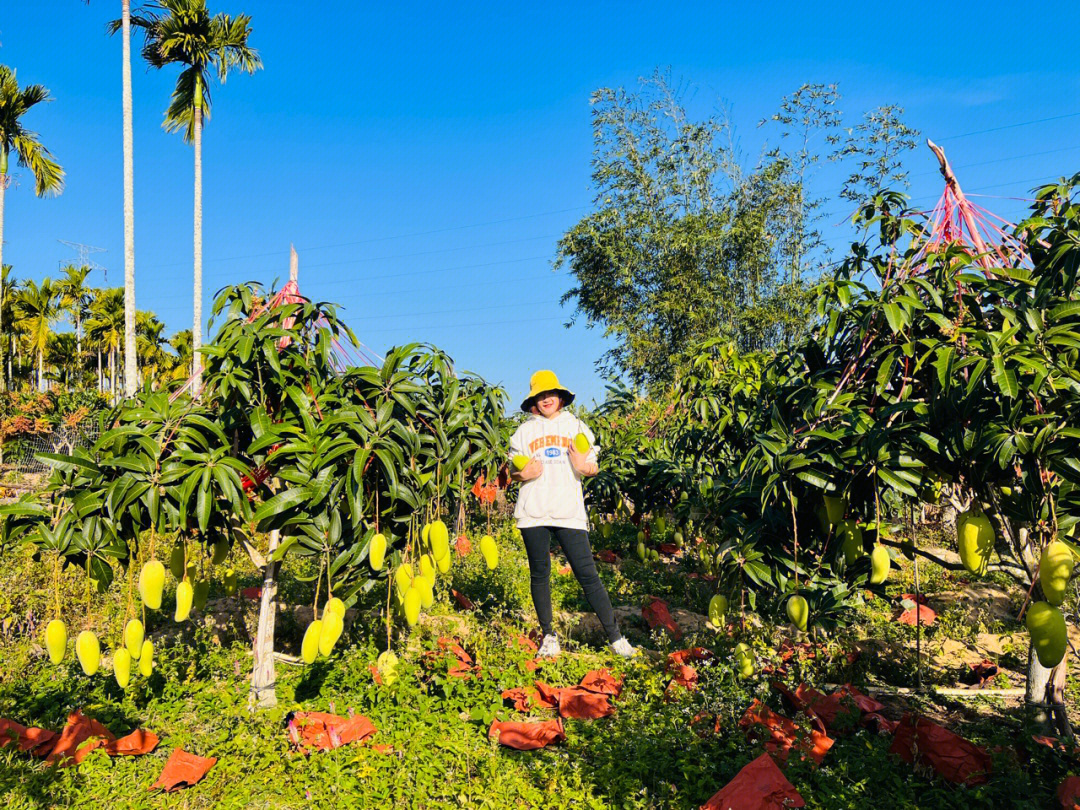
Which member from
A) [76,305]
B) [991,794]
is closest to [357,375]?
[991,794]

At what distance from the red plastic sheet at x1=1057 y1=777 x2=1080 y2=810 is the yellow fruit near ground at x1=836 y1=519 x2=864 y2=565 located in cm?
78

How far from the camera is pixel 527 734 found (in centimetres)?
252

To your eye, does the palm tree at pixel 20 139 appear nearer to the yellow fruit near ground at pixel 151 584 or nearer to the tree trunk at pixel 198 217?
the tree trunk at pixel 198 217

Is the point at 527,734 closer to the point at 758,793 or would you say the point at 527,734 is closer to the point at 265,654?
the point at 758,793

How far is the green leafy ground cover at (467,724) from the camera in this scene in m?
2.18

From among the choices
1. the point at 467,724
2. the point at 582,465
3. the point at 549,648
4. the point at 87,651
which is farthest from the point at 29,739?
the point at 582,465

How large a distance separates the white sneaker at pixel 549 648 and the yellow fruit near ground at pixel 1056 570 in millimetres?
2205

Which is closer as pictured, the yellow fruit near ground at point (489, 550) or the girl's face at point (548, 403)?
the yellow fruit near ground at point (489, 550)

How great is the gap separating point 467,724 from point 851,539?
152 centimetres

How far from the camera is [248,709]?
2768mm

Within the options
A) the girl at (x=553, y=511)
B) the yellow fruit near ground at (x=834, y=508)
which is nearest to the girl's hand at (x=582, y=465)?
the girl at (x=553, y=511)

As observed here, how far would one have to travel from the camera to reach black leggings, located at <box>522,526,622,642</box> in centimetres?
331

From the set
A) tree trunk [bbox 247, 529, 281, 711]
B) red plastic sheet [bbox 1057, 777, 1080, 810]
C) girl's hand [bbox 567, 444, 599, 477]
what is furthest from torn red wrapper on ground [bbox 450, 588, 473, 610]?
red plastic sheet [bbox 1057, 777, 1080, 810]

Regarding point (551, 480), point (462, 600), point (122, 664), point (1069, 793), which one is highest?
point (551, 480)
